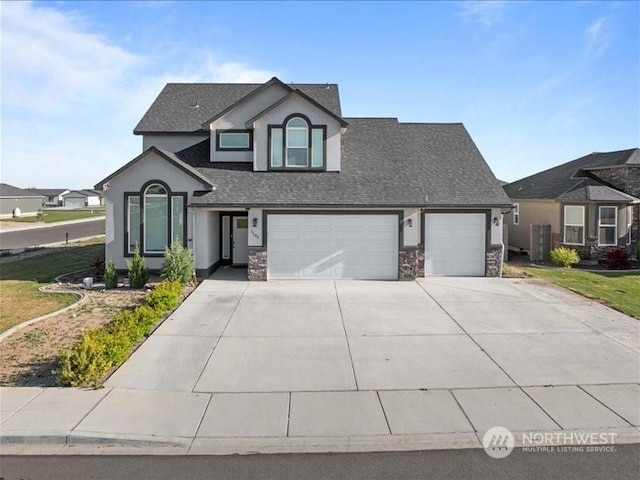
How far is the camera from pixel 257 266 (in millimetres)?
16719

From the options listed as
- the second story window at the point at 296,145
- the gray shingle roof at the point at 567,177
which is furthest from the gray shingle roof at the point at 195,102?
the gray shingle roof at the point at 567,177

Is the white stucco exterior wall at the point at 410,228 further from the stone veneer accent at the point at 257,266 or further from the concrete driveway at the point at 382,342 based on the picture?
the stone veneer accent at the point at 257,266

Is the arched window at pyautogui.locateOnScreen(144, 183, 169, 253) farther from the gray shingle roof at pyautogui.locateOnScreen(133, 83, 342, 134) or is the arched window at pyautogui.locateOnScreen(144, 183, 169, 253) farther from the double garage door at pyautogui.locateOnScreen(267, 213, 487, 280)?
the gray shingle roof at pyautogui.locateOnScreen(133, 83, 342, 134)

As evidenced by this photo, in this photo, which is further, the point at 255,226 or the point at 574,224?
the point at 574,224

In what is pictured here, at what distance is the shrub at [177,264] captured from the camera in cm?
1517

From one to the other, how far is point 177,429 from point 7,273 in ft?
54.1

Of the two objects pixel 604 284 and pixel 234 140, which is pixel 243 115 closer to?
pixel 234 140

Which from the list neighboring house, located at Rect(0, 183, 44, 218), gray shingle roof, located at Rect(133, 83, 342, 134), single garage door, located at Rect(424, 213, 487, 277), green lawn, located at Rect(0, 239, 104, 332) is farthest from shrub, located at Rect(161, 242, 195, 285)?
neighboring house, located at Rect(0, 183, 44, 218)

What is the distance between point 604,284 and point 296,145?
11699 mm

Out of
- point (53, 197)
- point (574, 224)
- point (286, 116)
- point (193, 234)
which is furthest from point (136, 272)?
point (53, 197)

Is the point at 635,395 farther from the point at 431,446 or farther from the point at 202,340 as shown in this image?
the point at 202,340

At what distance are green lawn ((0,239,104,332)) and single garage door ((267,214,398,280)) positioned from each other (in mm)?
6543

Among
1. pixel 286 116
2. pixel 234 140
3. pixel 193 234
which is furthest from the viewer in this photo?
pixel 234 140

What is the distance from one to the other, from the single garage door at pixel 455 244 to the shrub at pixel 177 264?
26.8ft
